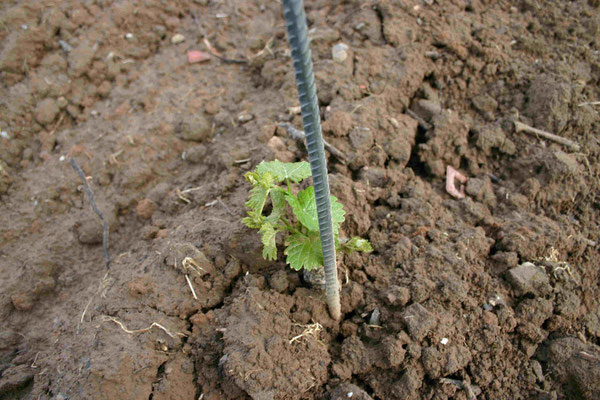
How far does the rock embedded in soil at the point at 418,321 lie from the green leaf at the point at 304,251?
1.86ft

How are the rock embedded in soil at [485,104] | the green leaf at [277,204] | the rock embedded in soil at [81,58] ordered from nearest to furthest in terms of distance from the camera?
the green leaf at [277,204], the rock embedded in soil at [485,104], the rock embedded in soil at [81,58]

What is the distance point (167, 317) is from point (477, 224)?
1.93m

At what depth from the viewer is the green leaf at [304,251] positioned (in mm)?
1915

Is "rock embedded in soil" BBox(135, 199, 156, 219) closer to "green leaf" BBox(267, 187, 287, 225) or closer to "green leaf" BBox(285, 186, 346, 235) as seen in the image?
"green leaf" BBox(267, 187, 287, 225)

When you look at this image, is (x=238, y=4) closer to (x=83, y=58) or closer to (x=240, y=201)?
(x=83, y=58)

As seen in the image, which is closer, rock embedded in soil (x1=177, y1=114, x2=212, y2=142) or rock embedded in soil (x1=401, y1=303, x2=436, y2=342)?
rock embedded in soil (x1=401, y1=303, x2=436, y2=342)

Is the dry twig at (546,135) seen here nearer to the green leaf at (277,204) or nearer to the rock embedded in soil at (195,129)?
the green leaf at (277,204)

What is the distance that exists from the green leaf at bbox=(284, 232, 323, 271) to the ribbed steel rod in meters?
0.09

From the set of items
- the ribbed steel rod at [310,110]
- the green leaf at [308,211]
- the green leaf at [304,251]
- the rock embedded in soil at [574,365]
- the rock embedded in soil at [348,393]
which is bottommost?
the rock embedded in soil at [574,365]

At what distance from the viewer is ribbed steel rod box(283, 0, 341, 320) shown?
43.0 inches

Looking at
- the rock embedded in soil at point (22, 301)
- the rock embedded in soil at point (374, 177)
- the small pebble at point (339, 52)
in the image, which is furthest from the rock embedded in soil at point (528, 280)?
the rock embedded in soil at point (22, 301)

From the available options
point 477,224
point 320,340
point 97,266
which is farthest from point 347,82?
point 97,266

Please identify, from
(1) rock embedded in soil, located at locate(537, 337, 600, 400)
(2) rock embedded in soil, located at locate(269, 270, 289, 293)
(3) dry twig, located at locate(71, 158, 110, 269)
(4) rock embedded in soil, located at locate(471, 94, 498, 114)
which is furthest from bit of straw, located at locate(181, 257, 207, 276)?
(4) rock embedded in soil, located at locate(471, 94, 498, 114)

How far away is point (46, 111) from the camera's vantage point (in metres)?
3.48
